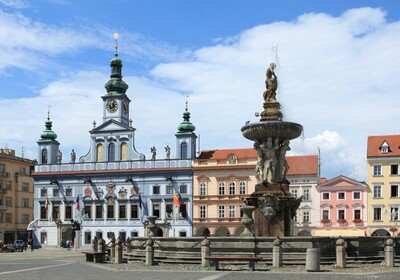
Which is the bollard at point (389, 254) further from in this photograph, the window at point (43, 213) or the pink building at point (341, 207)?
the window at point (43, 213)

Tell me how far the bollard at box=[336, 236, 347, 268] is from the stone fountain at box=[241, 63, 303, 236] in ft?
12.0

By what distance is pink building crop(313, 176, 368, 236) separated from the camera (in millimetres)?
65250

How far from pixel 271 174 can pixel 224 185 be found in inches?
1623

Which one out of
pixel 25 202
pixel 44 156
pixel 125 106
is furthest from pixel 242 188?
pixel 25 202

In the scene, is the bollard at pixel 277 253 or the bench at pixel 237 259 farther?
the bollard at pixel 277 253

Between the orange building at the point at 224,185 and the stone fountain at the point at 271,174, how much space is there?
3906cm

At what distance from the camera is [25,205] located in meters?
82.0

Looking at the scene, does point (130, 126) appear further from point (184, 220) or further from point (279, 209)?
point (279, 209)

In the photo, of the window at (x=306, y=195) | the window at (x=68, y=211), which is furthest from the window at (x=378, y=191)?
the window at (x=68, y=211)

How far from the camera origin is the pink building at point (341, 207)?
214 ft

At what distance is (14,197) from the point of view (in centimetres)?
7994

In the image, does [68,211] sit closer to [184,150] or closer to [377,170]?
[184,150]

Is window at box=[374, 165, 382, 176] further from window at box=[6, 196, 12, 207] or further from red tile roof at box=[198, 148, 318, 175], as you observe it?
window at box=[6, 196, 12, 207]

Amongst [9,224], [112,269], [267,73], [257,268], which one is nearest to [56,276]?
[112,269]
